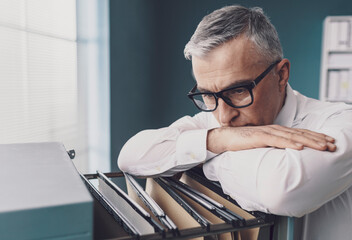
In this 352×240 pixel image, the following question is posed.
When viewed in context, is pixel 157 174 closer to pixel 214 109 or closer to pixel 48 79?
pixel 214 109

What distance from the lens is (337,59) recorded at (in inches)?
143

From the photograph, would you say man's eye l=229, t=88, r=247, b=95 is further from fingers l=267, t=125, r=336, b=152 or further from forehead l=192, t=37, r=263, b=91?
fingers l=267, t=125, r=336, b=152

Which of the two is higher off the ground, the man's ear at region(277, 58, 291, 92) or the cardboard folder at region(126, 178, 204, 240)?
the man's ear at region(277, 58, 291, 92)

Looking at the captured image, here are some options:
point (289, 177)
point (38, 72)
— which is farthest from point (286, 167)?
point (38, 72)

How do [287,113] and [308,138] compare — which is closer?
[308,138]

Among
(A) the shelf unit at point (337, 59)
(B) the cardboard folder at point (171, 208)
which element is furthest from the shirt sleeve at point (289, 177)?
(A) the shelf unit at point (337, 59)

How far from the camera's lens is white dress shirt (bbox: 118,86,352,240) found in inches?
20.3

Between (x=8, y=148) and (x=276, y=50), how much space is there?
0.68 m

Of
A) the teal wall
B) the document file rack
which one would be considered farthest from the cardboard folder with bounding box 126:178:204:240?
the teal wall

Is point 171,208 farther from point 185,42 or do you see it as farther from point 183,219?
point 185,42

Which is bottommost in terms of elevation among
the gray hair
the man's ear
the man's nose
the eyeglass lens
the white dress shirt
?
the white dress shirt

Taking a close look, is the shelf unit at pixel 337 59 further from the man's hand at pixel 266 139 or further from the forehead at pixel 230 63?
the man's hand at pixel 266 139

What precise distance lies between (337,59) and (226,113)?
3.34 m

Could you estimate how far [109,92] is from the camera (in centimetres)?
268
